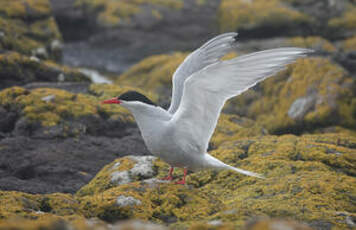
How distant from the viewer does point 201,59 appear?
5910 millimetres

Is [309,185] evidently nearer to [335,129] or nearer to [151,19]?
[335,129]

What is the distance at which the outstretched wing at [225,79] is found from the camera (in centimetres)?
446

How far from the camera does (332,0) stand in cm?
1798

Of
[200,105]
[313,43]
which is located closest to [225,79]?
[200,105]

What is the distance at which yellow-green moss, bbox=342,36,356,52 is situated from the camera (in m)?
15.2

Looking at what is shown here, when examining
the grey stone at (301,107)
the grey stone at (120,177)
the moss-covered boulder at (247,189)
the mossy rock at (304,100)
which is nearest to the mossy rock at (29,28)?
the mossy rock at (304,100)

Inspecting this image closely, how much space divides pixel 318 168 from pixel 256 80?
5.47 ft

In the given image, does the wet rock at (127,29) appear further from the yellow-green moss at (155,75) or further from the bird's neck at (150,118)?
the bird's neck at (150,118)

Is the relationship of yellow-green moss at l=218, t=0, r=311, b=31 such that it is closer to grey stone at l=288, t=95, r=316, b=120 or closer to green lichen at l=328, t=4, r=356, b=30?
green lichen at l=328, t=4, r=356, b=30

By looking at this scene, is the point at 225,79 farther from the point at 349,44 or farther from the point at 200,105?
the point at 349,44

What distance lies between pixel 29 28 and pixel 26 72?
3825 millimetres

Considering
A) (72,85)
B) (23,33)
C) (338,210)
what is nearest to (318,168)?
(338,210)

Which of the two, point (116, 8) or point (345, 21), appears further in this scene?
point (116, 8)

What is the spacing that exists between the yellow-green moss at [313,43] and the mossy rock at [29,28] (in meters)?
8.34
